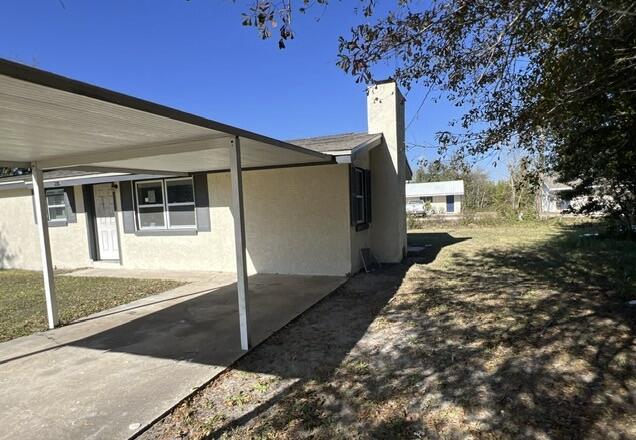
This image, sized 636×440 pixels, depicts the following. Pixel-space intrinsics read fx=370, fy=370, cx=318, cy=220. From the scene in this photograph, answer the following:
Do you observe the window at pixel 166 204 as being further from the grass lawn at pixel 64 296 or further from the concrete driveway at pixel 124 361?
the concrete driveway at pixel 124 361

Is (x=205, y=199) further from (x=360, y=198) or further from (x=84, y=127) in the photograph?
(x=84, y=127)

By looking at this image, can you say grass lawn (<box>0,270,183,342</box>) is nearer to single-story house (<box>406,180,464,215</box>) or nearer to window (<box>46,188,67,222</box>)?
window (<box>46,188,67,222</box>)

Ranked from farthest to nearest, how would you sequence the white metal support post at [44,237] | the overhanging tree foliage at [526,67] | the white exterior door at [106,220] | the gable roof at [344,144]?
1. the white exterior door at [106,220]
2. the gable roof at [344,144]
3. the white metal support post at [44,237]
4. the overhanging tree foliage at [526,67]

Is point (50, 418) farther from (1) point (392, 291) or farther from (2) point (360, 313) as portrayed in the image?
(1) point (392, 291)

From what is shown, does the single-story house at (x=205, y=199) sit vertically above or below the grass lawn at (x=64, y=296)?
above

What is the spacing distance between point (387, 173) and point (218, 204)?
14.0 ft

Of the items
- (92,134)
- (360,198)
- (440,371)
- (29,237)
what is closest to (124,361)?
(92,134)

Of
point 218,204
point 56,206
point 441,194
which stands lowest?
point 441,194

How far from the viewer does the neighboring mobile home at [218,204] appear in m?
6.45

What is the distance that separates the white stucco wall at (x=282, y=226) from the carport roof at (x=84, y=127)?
2234 mm

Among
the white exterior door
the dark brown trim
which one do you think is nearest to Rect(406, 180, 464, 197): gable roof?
the white exterior door

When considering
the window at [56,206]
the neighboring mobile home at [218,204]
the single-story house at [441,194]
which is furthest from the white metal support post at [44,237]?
the single-story house at [441,194]

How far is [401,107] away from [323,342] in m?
7.38

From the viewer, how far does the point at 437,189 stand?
42.2 meters
